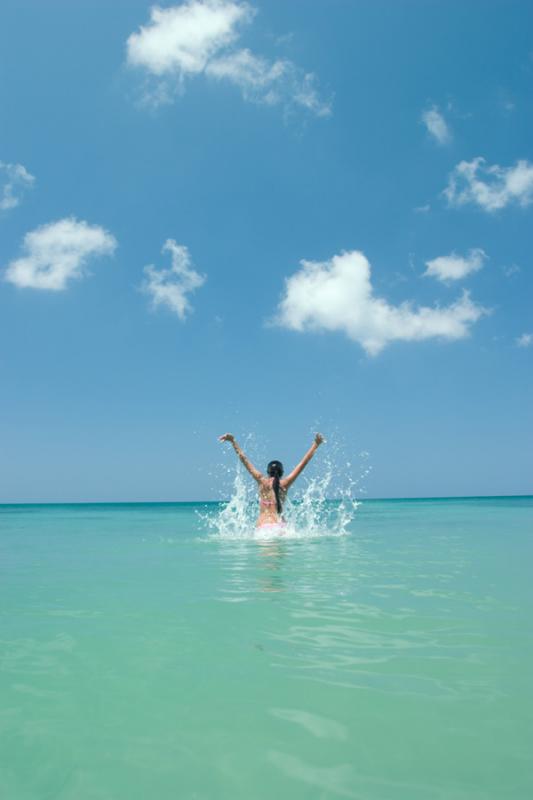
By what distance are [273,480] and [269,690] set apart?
8781mm

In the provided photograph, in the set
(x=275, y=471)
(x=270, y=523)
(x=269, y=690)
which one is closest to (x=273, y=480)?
(x=275, y=471)

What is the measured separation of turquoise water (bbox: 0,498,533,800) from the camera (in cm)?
263

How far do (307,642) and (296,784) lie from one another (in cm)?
205

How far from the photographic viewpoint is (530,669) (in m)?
3.98

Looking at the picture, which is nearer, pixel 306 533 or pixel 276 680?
pixel 276 680

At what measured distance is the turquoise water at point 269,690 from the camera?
8.64ft

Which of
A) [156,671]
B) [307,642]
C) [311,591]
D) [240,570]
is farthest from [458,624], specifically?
[240,570]

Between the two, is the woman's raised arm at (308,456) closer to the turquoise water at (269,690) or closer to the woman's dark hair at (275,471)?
the woman's dark hair at (275,471)

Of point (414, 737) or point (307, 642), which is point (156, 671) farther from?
point (414, 737)

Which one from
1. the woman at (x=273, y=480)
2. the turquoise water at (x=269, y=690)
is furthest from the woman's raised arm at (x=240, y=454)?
the turquoise water at (x=269, y=690)

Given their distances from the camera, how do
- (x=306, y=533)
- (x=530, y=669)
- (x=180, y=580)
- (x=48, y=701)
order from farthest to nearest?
(x=306, y=533), (x=180, y=580), (x=530, y=669), (x=48, y=701)

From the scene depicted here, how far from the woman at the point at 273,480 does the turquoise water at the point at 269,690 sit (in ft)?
15.7

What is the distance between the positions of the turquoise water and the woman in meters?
4.78

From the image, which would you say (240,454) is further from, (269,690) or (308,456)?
(269,690)
